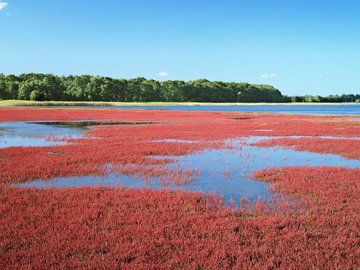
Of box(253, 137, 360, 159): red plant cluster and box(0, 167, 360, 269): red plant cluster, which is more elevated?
box(253, 137, 360, 159): red plant cluster

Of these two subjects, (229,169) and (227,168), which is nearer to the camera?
(229,169)

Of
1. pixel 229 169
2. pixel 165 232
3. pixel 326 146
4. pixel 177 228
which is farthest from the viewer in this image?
pixel 326 146

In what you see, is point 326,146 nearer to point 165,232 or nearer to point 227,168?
point 227,168

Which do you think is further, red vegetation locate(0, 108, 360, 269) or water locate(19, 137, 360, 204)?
water locate(19, 137, 360, 204)

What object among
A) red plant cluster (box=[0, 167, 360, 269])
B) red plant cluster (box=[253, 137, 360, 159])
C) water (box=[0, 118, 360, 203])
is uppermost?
red plant cluster (box=[253, 137, 360, 159])

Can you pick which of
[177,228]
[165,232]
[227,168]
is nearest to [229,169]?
[227,168]

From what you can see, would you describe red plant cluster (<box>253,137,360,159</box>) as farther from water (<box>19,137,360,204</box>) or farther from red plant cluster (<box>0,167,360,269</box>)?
red plant cluster (<box>0,167,360,269</box>)

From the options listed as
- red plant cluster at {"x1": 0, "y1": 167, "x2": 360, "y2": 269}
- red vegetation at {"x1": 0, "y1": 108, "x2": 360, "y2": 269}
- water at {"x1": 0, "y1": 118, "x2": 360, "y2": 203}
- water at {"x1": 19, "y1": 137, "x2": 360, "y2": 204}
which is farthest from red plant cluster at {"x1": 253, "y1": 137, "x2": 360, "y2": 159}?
red plant cluster at {"x1": 0, "y1": 167, "x2": 360, "y2": 269}

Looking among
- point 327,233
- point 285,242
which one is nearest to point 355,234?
point 327,233

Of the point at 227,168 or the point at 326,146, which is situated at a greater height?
the point at 326,146

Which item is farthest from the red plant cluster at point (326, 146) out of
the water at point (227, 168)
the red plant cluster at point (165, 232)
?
the red plant cluster at point (165, 232)

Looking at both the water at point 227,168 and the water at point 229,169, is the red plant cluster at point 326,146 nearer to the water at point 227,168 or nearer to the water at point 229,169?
the water at point 227,168

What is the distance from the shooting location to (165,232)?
1011 centimetres

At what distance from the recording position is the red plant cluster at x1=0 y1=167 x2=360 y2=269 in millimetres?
8336
